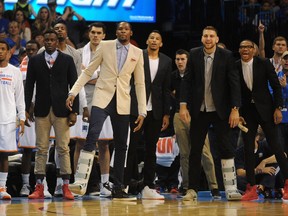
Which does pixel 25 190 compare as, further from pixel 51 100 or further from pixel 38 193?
pixel 51 100

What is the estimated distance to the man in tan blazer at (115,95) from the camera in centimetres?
929

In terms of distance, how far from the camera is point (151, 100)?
33.3 ft

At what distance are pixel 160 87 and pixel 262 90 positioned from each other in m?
1.25

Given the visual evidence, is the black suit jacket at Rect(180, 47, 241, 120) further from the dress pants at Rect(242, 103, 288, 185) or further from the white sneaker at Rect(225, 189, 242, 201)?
the white sneaker at Rect(225, 189, 242, 201)

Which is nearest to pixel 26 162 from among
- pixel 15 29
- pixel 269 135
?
pixel 269 135

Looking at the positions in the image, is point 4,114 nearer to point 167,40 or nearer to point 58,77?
point 58,77

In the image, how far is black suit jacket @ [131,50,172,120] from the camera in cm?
1012

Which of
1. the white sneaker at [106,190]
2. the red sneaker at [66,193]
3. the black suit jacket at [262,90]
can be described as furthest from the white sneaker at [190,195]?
the red sneaker at [66,193]

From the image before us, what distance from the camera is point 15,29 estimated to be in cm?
1437

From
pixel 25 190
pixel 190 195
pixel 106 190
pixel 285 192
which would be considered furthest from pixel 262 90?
pixel 25 190

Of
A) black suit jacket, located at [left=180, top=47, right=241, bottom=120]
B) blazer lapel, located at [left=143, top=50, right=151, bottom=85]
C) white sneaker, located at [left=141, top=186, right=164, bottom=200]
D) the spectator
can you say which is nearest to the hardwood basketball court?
white sneaker, located at [left=141, top=186, right=164, bottom=200]

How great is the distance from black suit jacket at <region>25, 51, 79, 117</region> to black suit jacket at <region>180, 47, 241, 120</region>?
1437 mm

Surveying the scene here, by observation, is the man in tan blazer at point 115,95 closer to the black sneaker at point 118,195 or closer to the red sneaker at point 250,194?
the black sneaker at point 118,195

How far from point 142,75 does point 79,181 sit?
59.0 inches
